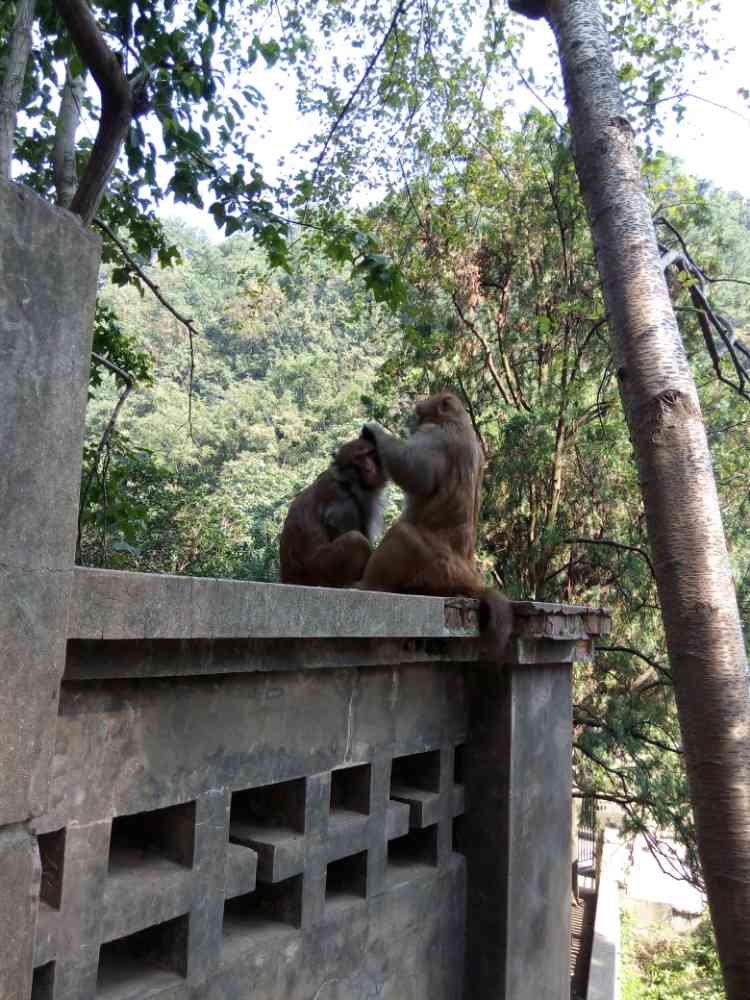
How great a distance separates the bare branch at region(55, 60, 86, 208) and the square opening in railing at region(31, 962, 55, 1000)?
145 inches

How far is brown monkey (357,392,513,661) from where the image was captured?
134 inches

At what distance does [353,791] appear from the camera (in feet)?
7.66

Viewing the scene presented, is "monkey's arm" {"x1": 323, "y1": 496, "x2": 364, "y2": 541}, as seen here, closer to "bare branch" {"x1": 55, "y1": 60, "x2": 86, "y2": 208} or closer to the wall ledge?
the wall ledge

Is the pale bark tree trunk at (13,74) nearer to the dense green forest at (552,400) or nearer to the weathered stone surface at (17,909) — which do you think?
the weathered stone surface at (17,909)

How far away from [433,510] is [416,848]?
4.56 feet

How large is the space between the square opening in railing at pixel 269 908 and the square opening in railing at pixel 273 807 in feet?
0.41

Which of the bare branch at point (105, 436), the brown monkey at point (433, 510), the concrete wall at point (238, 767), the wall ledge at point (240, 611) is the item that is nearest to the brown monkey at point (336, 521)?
the brown monkey at point (433, 510)

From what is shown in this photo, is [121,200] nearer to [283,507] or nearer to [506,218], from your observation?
[506,218]

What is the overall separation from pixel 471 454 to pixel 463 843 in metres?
1.65

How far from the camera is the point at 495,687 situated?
282cm

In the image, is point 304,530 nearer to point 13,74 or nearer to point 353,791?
point 353,791

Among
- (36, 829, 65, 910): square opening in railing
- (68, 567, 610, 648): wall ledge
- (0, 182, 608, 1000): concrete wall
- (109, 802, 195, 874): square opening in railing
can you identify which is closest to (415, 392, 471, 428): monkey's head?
(0, 182, 608, 1000): concrete wall

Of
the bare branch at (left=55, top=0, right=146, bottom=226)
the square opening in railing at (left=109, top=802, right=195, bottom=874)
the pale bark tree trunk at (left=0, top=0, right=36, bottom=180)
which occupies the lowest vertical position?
the square opening in railing at (left=109, top=802, right=195, bottom=874)

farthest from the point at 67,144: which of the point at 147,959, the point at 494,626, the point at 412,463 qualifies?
the point at 147,959
